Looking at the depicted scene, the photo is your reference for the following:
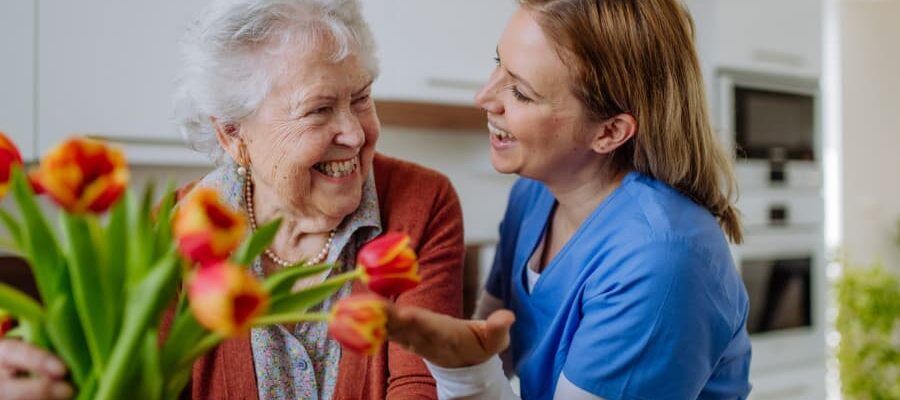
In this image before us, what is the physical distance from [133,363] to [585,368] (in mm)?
660

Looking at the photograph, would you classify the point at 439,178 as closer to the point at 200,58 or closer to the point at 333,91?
the point at 333,91

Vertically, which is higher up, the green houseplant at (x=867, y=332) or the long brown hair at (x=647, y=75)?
the long brown hair at (x=647, y=75)

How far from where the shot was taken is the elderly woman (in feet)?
3.38

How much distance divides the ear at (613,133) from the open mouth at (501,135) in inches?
4.9

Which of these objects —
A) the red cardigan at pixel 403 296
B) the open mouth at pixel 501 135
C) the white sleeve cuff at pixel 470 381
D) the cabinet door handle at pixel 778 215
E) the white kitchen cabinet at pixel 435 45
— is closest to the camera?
the white sleeve cuff at pixel 470 381

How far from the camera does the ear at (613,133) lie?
3.91 feet

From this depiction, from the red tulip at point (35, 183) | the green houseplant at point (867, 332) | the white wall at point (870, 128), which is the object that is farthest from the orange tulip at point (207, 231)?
the white wall at point (870, 128)

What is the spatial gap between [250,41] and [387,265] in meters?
0.60

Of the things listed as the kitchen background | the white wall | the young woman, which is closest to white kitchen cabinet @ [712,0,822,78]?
the kitchen background

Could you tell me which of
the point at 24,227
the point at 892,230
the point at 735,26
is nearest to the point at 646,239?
the point at 24,227

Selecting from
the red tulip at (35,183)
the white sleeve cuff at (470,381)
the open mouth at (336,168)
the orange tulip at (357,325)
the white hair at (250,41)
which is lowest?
the white sleeve cuff at (470,381)

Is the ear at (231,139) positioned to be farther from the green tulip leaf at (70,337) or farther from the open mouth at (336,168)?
the green tulip leaf at (70,337)

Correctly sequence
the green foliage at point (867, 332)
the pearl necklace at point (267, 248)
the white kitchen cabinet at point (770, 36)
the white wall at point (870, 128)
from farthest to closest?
the white wall at point (870, 128)
the green foliage at point (867, 332)
the white kitchen cabinet at point (770, 36)
the pearl necklace at point (267, 248)

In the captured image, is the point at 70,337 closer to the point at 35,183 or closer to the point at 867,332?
the point at 35,183
